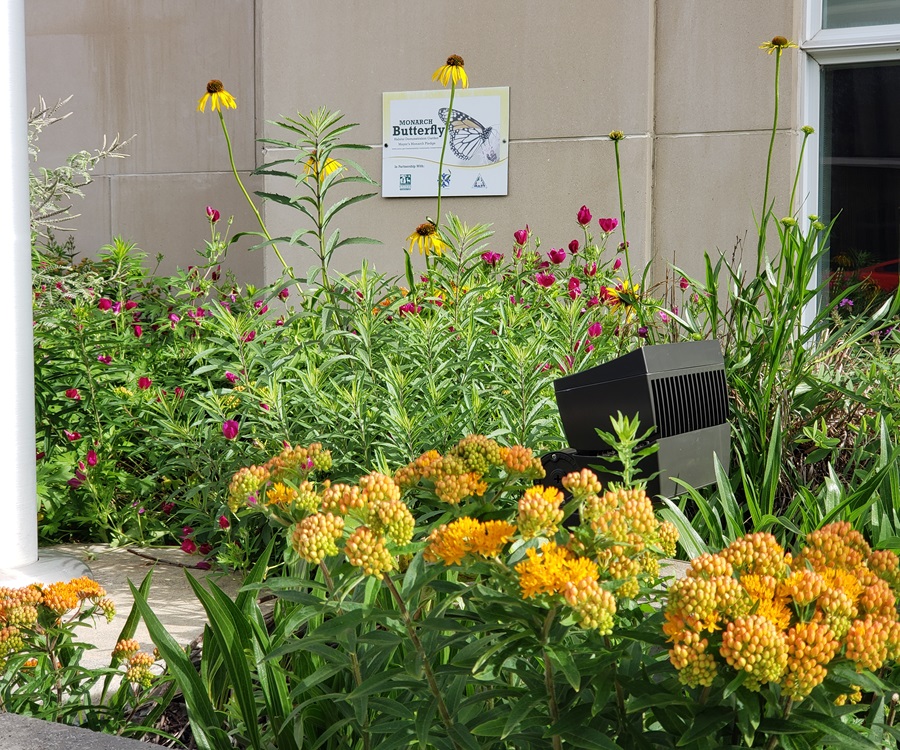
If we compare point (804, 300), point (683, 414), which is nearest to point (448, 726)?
point (683, 414)

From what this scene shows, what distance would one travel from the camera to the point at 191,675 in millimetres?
1869

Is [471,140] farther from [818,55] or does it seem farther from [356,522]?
[356,522]

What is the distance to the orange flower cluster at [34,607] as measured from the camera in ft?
5.82

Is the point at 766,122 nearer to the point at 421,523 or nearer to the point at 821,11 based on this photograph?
the point at 821,11

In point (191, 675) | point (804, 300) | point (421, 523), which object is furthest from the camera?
point (804, 300)

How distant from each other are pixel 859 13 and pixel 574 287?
308 centimetres

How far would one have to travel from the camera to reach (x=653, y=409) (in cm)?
203

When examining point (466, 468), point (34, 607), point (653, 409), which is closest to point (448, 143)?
point (653, 409)

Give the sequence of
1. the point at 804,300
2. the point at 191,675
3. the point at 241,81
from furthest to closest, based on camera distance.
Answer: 1. the point at 241,81
2. the point at 804,300
3. the point at 191,675

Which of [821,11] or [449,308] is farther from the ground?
[821,11]

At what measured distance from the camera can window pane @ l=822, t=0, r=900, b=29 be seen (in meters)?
5.79

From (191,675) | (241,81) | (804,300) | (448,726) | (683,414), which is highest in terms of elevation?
(241,81)

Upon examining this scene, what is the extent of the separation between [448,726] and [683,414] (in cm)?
99

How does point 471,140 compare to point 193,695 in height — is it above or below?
above
